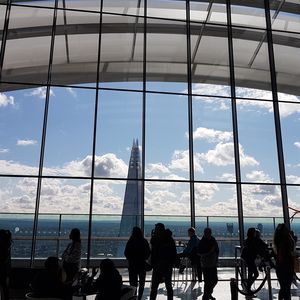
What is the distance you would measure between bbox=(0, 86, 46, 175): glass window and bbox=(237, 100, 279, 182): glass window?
Answer: 5263mm

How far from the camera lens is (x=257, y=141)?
9.88m

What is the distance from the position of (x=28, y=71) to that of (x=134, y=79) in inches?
116

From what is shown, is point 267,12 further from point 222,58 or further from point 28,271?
point 28,271

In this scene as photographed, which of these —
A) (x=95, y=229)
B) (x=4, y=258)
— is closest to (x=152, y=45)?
(x=95, y=229)

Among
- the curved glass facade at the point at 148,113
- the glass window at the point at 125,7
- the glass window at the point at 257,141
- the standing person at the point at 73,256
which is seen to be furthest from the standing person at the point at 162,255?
the glass window at the point at 125,7

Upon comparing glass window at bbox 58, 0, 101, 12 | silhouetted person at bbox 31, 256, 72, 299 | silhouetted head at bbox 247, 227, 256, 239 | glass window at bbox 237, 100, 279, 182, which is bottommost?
silhouetted person at bbox 31, 256, 72, 299

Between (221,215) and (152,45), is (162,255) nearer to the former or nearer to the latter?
(221,215)

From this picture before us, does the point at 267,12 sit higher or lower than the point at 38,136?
A: higher

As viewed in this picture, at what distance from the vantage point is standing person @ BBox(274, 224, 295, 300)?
15.0 ft

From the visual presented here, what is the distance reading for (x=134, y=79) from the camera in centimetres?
938

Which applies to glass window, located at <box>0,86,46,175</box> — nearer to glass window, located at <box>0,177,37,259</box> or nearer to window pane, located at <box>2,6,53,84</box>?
glass window, located at <box>0,177,37,259</box>

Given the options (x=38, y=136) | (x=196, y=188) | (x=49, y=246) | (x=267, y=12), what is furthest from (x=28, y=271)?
(x=267, y=12)

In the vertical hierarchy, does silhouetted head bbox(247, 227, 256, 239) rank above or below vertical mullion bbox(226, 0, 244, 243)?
below

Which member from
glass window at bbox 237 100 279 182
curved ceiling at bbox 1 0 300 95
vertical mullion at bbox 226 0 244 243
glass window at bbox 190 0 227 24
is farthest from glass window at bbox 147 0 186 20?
glass window at bbox 237 100 279 182
